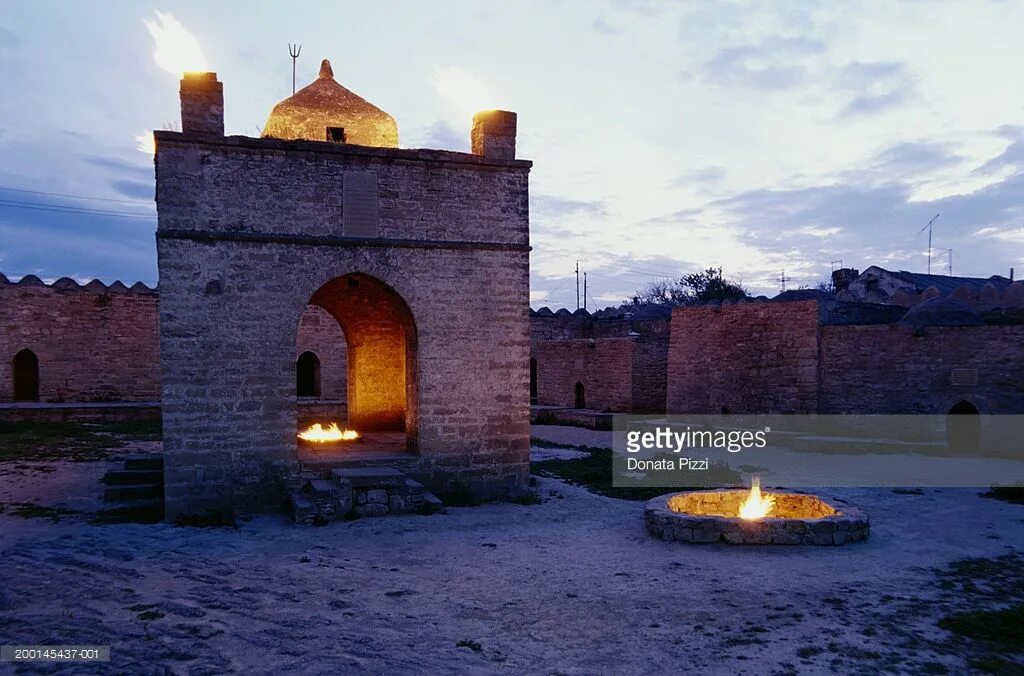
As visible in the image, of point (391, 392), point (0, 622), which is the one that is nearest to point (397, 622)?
point (0, 622)

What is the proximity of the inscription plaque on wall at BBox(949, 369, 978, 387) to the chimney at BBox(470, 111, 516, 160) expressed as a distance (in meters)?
10.9

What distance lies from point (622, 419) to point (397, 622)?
15074mm

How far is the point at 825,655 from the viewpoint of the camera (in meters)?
4.93

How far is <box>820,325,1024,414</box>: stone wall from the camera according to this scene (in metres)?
14.7

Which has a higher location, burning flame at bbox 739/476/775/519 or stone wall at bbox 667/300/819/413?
stone wall at bbox 667/300/819/413

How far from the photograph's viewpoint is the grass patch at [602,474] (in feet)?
35.8

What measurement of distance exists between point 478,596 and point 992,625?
12.9 ft

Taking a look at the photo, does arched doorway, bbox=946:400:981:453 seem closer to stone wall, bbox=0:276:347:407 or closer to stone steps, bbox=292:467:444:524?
stone steps, bbox=292:467:444:524

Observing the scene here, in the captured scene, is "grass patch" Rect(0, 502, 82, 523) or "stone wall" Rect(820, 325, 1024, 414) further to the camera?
"stone wall" Rect(820, 325, 1024, 414)

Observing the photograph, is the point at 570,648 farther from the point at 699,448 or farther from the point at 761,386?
the point at 761,386

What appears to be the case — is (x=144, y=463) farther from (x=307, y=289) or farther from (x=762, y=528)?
(x=762, y=528)

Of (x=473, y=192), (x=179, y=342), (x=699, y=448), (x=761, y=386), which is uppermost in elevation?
(x=473, y=192)

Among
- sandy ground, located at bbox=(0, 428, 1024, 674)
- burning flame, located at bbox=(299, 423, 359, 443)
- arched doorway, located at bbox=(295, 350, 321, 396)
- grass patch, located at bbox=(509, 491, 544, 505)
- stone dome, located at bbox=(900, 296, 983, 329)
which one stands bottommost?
grass patch, located at bbox=(509, 491, 544, 505)

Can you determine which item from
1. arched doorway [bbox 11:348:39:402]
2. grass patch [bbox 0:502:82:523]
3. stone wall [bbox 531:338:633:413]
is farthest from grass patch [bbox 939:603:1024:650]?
arched doorway [bbox 11:348:39:402]
